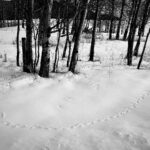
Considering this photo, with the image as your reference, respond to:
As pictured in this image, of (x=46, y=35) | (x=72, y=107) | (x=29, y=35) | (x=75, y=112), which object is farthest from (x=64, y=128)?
(x=29, y=35)

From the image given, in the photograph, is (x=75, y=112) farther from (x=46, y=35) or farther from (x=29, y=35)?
(x=29, y=35)

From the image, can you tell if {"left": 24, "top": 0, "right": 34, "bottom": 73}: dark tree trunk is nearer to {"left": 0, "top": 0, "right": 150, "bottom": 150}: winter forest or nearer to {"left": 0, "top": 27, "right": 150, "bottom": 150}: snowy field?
{"left": 0, "top": 0, "right": 150, "bottom": 150}: winter forest

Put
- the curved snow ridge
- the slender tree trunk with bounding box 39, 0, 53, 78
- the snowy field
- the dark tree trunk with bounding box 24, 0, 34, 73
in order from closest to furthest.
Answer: the snowy field → the curved snow ridge → the slender tree trunk with bounding box 39, 0, 53, 78 → the dark tree trunk with bounding box 24, 0, 34, 73

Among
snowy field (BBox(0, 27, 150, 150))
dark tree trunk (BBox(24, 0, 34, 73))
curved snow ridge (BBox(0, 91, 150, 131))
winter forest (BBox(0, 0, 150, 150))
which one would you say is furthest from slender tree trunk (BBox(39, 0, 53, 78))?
curved snow ridge (BBox(0, 91, 150, 131))

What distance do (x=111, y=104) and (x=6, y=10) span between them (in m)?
39.6

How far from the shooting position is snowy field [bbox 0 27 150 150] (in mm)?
3947

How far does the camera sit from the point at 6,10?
39.2 metres

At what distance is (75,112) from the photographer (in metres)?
5.10

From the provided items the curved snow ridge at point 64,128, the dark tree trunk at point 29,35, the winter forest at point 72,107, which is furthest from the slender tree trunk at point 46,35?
the curved snow ridge at point 64,128

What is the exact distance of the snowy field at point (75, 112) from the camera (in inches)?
155

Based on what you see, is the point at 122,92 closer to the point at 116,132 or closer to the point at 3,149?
the point at 116,132

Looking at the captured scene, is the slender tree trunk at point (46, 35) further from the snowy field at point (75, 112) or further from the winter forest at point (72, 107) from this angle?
the snowy field at point (75, 112)

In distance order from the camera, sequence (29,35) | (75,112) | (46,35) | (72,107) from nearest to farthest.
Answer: (75,112) → (72,107) → (46,35) → (29,35)

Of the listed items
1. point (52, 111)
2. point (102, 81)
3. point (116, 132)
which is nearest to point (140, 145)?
point (116, 132)
